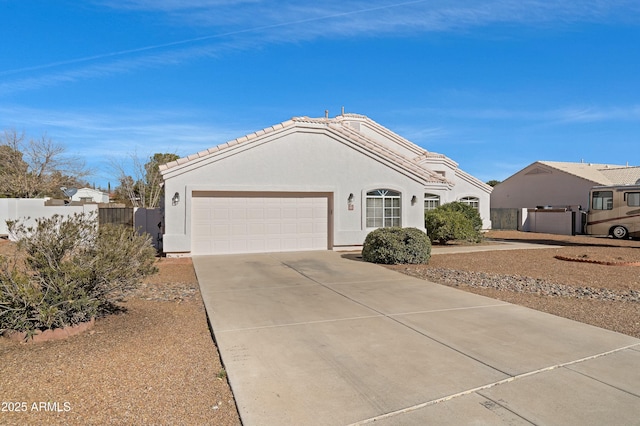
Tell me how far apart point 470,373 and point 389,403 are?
3.95 ft

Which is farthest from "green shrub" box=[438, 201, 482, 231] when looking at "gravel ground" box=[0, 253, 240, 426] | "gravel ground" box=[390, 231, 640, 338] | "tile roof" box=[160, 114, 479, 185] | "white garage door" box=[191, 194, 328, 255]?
"gravel ground" box=[0, 253, 240, 426]

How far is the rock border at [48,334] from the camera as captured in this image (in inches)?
222

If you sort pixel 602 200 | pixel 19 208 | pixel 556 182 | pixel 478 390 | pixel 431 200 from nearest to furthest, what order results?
1. pixel 478 390
2. pixel 19 208
3. pixel 602 200
4. pixel 431 200
5. pixel 556 182

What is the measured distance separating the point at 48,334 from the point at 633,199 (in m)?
26.4

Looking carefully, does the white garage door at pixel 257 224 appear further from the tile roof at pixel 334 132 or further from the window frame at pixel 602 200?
the window frame at pixel 602 200

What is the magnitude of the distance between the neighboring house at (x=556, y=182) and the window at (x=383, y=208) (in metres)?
20.5

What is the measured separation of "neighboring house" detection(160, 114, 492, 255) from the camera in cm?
1540

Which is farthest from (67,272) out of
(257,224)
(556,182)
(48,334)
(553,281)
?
(556,182)

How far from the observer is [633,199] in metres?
23.0

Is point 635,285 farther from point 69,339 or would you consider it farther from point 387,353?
Answer: point 69,339

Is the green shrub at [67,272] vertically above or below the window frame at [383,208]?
below

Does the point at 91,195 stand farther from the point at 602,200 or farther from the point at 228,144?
the point at 602,200

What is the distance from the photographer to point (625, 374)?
188 inches

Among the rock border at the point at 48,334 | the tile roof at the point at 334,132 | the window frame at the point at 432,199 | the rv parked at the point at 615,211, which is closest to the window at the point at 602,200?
the rv parked at the point at 615,211
